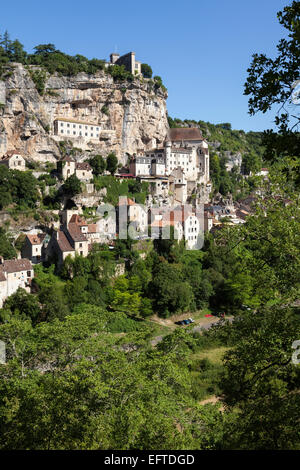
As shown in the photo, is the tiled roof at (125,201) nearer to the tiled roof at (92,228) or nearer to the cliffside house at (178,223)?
the cliffside house at (178,223)

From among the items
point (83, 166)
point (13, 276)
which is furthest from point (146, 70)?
point (13, 276)

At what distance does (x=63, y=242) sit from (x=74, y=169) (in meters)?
13.4

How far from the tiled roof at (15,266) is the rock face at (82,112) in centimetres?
1970

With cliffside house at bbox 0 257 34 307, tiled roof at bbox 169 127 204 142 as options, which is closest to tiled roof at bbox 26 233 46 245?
cliffside house at bbox 0 257 34 307

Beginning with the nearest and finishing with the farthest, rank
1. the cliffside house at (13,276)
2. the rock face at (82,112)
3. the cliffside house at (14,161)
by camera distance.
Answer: the cliffside house at (13,276) < the cliffside house at (14,161) < the rock face at (82,112)

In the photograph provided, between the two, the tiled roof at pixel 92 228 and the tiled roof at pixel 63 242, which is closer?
the tiled roof at pixel 63 242

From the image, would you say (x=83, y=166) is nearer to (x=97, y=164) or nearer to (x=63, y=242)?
(x=97, y=164)

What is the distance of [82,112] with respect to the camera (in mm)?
58375

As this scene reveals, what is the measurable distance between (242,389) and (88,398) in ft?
15.3

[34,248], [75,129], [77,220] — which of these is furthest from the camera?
[75,129]

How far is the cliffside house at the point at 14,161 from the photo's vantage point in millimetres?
44781

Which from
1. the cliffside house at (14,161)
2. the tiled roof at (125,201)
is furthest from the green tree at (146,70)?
the cliffside house at (14,161)

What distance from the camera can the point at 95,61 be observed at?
60.5m

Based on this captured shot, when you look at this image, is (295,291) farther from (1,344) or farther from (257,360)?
(1,344)
